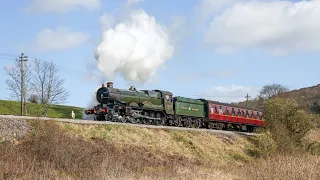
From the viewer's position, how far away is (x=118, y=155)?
2033cm

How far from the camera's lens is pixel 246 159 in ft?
101

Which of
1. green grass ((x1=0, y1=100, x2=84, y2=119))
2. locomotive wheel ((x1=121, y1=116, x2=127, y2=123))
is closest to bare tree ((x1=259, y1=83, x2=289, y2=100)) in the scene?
green grass ((x1=0, y1=100, x2=84, y2=119))

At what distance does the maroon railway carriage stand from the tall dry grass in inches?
646

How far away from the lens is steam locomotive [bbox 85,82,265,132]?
90.4ft

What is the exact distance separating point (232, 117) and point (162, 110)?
12.2 metres

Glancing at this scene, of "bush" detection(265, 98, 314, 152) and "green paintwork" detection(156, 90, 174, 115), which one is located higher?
"green paintwork" detection(156, 90, 174, 115)

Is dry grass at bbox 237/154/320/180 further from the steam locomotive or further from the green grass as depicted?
the green grass

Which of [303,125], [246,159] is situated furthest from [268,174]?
[303,125]

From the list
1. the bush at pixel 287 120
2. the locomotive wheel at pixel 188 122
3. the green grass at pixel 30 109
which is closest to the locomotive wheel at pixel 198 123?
the locomotive wheel at pixel 188 122

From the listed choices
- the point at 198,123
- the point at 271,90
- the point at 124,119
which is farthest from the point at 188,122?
the point at 271,90

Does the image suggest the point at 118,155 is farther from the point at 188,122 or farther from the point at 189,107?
the point at 189,107

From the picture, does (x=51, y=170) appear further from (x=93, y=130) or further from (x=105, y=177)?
(x=93, y=130)

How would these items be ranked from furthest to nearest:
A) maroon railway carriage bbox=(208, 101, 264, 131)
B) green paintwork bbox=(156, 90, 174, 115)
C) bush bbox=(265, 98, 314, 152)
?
1. maroon railway carriage bbox=(208, 101, 264, 131)
2. bush bbox=(265, 98, 314, 152)
3. green paintwork bbox=(156, 90, 174, 115)

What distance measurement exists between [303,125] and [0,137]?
2867cm
